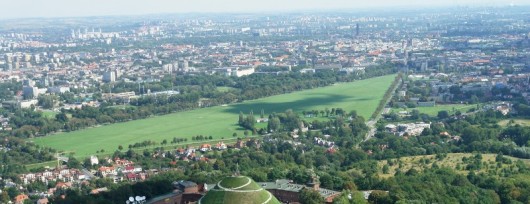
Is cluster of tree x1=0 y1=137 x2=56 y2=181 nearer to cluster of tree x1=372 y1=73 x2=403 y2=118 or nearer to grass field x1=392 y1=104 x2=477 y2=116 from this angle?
cluster of tree x1=372 y1=73 x2=403 y2=118

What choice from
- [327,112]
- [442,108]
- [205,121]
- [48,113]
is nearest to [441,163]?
[327,112]

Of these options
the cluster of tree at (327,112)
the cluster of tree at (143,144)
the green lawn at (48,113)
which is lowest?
the green lawn at (48,113)

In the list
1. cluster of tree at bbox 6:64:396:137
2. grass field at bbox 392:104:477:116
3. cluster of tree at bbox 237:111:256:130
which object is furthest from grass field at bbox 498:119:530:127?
cluster of tree at bbox 6:64:396:137

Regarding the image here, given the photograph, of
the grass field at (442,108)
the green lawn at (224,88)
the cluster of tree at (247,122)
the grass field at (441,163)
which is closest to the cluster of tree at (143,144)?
the cluster of tree at (247,122)

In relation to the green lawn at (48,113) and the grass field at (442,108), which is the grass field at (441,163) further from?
the green lawn at (48,113)

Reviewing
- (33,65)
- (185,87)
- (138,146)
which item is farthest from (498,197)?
(33,65)

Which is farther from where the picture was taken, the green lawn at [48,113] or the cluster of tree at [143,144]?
the green lawn at [48,113]

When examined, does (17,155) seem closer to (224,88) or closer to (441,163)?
(441,163)
